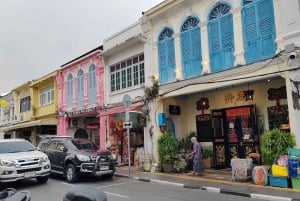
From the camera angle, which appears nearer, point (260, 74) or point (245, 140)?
point (260, 74)

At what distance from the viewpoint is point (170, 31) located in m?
15.8

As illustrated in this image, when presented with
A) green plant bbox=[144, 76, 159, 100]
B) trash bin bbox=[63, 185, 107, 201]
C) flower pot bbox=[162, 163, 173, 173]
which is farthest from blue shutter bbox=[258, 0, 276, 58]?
trash bin bbox=[63, 185, 107, 201]

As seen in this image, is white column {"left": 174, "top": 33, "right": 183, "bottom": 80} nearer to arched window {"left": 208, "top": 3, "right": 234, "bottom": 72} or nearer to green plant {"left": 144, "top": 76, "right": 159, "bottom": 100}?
green plant {"left": 144, "top": 76, "right": 159, "bottom": 100}

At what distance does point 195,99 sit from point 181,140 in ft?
7.21

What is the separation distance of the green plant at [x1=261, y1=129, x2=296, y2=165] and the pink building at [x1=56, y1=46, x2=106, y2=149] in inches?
418

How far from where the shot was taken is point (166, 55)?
15805 mm

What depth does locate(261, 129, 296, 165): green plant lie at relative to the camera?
10.5 meters

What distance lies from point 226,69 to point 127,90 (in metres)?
7.06

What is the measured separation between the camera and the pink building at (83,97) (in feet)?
66.9

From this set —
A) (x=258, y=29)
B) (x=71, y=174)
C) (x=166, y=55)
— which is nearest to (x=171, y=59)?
(x=166, y=55)

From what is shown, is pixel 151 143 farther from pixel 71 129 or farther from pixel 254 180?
pixel 71 129

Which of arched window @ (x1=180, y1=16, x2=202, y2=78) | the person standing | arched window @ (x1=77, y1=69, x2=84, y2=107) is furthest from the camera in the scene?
arched window @ (x1=77, y1=69, x2=84, y2=107)

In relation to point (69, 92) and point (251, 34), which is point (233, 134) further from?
point (69, 92)

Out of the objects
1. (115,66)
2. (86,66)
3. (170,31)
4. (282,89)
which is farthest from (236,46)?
(86,66)
